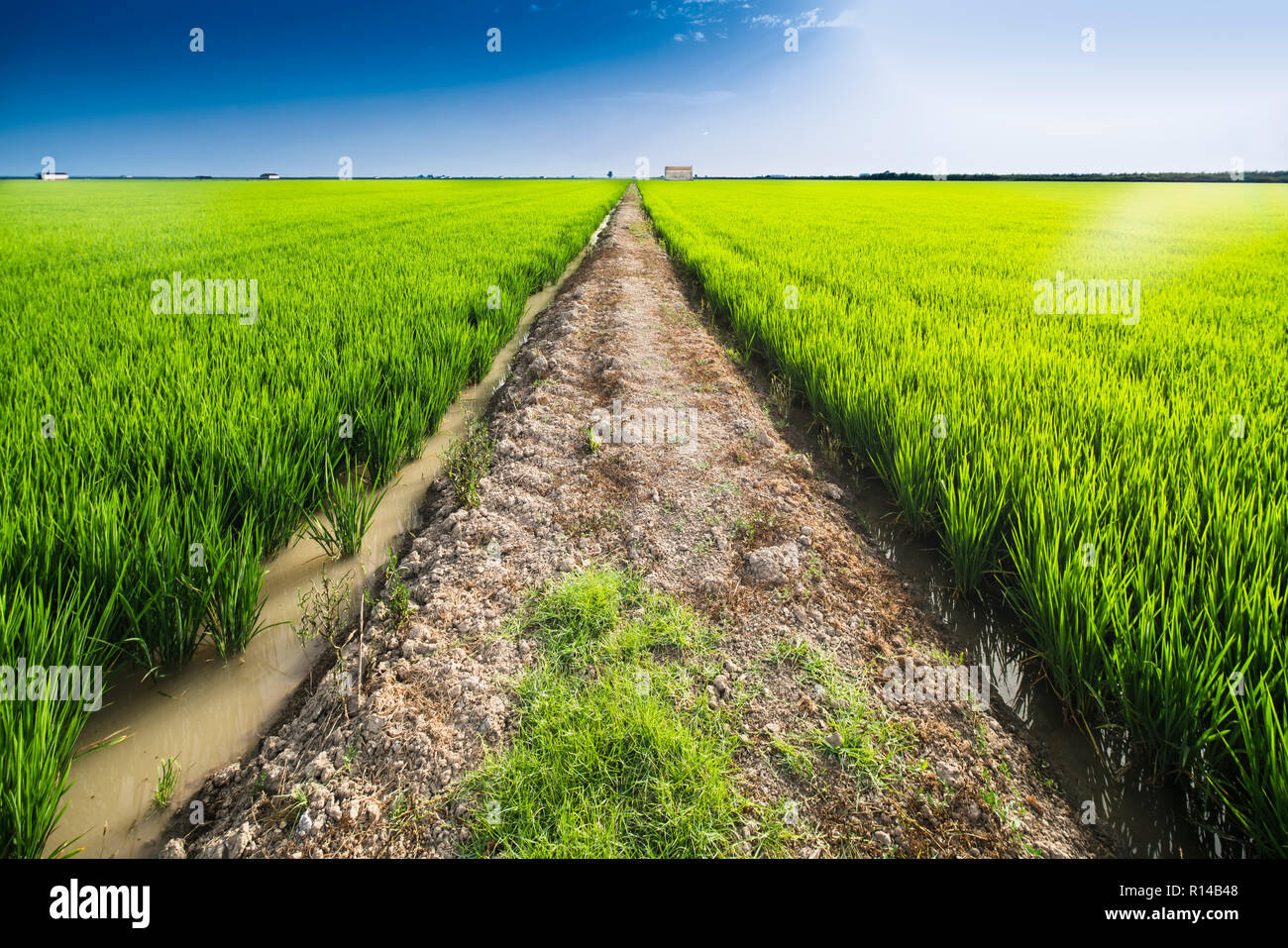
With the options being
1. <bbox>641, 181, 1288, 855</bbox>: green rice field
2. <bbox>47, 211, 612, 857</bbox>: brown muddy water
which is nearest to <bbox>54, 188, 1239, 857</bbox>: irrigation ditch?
<bbox>47, 211, 612, 857</bbox>: brown muddy water

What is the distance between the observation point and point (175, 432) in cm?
216

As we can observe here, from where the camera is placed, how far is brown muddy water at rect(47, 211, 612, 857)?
1.31 meters

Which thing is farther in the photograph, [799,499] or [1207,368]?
[1207,368]

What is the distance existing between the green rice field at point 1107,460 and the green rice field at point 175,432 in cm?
246

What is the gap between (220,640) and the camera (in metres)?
1.74

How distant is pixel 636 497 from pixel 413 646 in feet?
→ 4.07

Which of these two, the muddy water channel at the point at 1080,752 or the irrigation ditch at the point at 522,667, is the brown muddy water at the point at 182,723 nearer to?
the irrigation ditch at the point at 522,667

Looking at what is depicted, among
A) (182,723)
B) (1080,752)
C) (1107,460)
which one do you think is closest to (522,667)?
(182,723)

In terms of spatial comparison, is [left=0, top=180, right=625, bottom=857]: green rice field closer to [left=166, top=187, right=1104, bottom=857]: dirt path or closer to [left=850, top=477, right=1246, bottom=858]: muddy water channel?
[left=166, top=187, right=1104, bottom=857]: dirt path

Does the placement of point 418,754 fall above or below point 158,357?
below

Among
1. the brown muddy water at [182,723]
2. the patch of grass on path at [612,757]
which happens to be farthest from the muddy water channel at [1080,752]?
the brown muddy water at [182,723]

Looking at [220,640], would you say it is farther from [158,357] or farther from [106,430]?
[158,357]

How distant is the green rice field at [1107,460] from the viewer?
1312mm

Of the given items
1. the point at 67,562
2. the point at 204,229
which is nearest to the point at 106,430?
the point at 67,562
